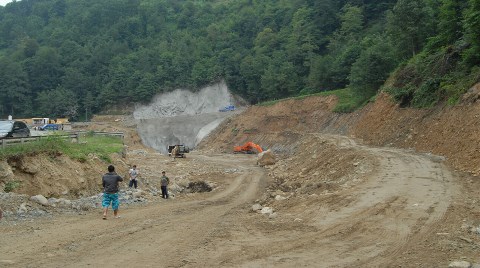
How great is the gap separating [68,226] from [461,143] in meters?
17.5

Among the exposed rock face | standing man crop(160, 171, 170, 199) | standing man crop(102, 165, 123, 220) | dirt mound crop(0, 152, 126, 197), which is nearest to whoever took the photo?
standing man crop(102, 165, 123, 220)

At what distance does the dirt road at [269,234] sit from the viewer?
913 cm

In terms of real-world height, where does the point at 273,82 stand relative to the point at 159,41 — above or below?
below

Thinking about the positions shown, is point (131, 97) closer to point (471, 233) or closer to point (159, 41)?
point (159, 41)

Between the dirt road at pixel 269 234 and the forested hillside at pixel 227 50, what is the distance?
1513 centimetres

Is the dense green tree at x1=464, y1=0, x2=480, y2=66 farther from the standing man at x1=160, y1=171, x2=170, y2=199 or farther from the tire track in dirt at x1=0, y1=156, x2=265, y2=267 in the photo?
the standing man at x1=160, y1=171, x2=170, y2=199

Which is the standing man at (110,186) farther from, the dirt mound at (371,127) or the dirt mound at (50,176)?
the dirt mound at (371,127)

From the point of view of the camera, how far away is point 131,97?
348 feet

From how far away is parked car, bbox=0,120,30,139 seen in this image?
22.6 m

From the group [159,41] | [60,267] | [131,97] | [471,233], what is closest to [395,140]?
[471,233]

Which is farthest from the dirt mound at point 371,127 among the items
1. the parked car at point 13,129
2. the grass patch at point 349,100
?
the parked car at point 13,129

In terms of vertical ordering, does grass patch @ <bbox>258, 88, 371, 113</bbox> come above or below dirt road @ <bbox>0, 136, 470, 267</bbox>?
above

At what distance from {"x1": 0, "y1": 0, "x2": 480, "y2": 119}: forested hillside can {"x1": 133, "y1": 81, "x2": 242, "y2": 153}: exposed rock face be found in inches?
97.0

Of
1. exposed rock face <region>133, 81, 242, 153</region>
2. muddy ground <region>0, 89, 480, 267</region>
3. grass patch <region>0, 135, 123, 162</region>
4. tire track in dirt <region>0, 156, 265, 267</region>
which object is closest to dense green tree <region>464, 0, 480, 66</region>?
muddy ground <region>0, 89, 480, 267</region>
